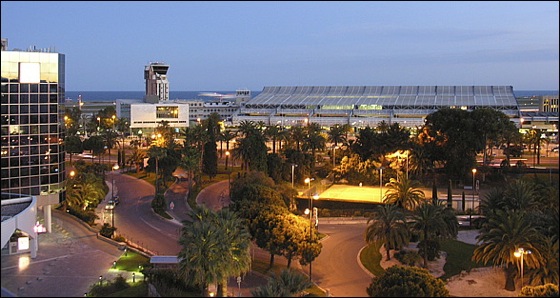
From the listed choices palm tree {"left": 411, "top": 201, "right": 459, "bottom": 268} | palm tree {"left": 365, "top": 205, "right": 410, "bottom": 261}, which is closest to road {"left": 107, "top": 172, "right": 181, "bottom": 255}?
palm tree {"left": 365, "top": 205, "right": 410, "bottom": 261}

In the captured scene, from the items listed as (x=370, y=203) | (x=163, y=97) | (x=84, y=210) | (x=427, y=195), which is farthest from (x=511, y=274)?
(x=163, y=97)

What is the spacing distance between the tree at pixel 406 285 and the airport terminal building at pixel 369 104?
85.1 meters

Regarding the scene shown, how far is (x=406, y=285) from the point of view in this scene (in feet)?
101

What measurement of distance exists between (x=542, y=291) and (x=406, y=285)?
7.66m

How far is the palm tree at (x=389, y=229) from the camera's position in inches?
1606

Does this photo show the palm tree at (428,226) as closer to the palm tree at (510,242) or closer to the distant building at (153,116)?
the palm tree at (510,242)

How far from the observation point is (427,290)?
30969 millimetres

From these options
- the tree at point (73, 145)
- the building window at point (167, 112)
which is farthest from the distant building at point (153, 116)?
the tree at point (73, 145)

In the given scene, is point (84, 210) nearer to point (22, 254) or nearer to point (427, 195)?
point (22, 254)

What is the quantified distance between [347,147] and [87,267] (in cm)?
4399

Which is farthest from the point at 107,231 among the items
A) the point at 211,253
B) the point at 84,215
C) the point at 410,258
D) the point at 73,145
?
→ the point at 73,145

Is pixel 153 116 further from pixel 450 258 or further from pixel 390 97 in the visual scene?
pixel 450 258

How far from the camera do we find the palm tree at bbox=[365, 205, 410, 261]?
Answer: 40.8m

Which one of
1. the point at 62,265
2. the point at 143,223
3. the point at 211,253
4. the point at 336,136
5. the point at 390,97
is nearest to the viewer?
the point at 211,253
